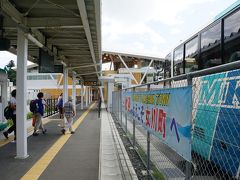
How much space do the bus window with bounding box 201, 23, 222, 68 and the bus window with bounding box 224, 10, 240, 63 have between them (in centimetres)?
29

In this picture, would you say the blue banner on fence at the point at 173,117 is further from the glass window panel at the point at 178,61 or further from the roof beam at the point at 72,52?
the roof beam at the point at 72,52

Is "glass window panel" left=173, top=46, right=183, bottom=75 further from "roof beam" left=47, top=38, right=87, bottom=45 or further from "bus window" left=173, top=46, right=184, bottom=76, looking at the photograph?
"roof beam" left=47, top=38, right=87, bottom=45

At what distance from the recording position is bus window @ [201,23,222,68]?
726cm

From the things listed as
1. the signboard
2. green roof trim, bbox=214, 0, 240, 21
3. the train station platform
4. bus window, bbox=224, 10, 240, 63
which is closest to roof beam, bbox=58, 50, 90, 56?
the signboard

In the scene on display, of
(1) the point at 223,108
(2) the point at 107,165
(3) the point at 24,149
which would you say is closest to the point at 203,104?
(1) the point at 223,108

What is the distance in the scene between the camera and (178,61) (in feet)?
36.9

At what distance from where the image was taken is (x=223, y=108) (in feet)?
14.4

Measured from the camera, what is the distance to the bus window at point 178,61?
35.1ft

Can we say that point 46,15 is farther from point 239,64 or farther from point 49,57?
point 239,64

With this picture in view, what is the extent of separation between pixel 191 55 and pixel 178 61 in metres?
1.92

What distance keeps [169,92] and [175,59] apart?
7.91 metres

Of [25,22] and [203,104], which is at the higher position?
[25,22]

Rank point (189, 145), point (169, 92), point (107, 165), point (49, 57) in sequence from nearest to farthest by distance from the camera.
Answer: point (189, 145) → point (169, 92) → point (107, 165) → point (49, 57)

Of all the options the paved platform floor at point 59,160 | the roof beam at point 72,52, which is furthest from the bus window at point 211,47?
the roof beam at point 72,52
